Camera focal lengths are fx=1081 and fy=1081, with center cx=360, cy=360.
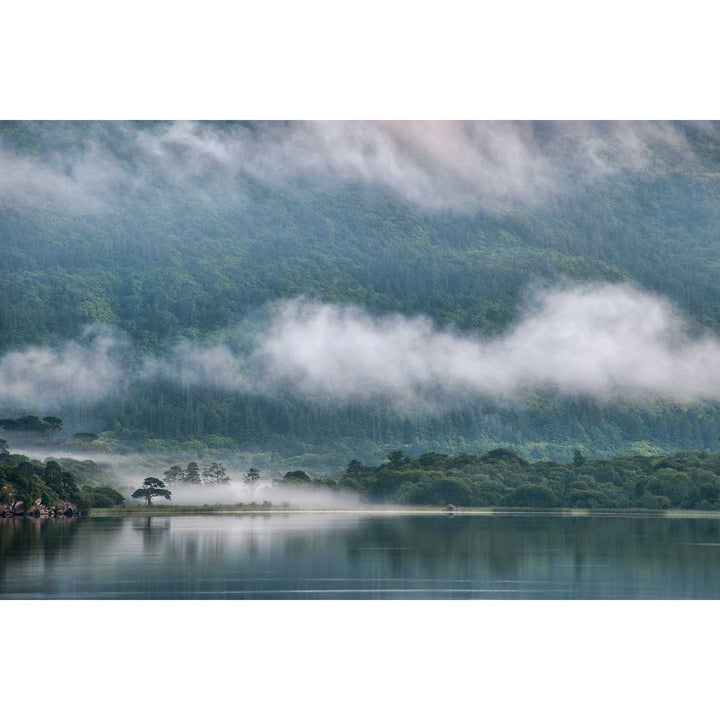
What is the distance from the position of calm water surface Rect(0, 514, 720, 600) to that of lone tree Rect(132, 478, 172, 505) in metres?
18.0

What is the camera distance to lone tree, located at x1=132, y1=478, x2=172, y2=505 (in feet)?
170

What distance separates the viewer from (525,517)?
44562 millimetres

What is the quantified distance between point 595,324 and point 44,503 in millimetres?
35901

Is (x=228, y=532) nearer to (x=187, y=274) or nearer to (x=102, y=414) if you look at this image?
(x=102, y=414)

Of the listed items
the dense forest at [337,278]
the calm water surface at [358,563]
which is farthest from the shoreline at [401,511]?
the calm water surface at [358,563]

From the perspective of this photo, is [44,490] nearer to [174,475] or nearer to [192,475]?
[174,475]

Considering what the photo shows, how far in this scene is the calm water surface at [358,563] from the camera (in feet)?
60.6

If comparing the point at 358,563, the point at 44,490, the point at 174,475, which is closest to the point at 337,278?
the point at 174,475

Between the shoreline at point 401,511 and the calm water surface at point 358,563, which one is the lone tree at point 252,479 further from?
the calm water surface at point 358,563

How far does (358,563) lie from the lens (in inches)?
874

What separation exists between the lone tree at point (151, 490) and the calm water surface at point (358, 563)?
18.0 metres

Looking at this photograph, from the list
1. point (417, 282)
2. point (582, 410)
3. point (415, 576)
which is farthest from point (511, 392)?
point (415, 576)

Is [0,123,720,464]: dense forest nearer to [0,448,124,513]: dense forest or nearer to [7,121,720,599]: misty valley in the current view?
[7,121,720,599]: misty valley

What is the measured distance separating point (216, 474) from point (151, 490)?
18.4 feet
